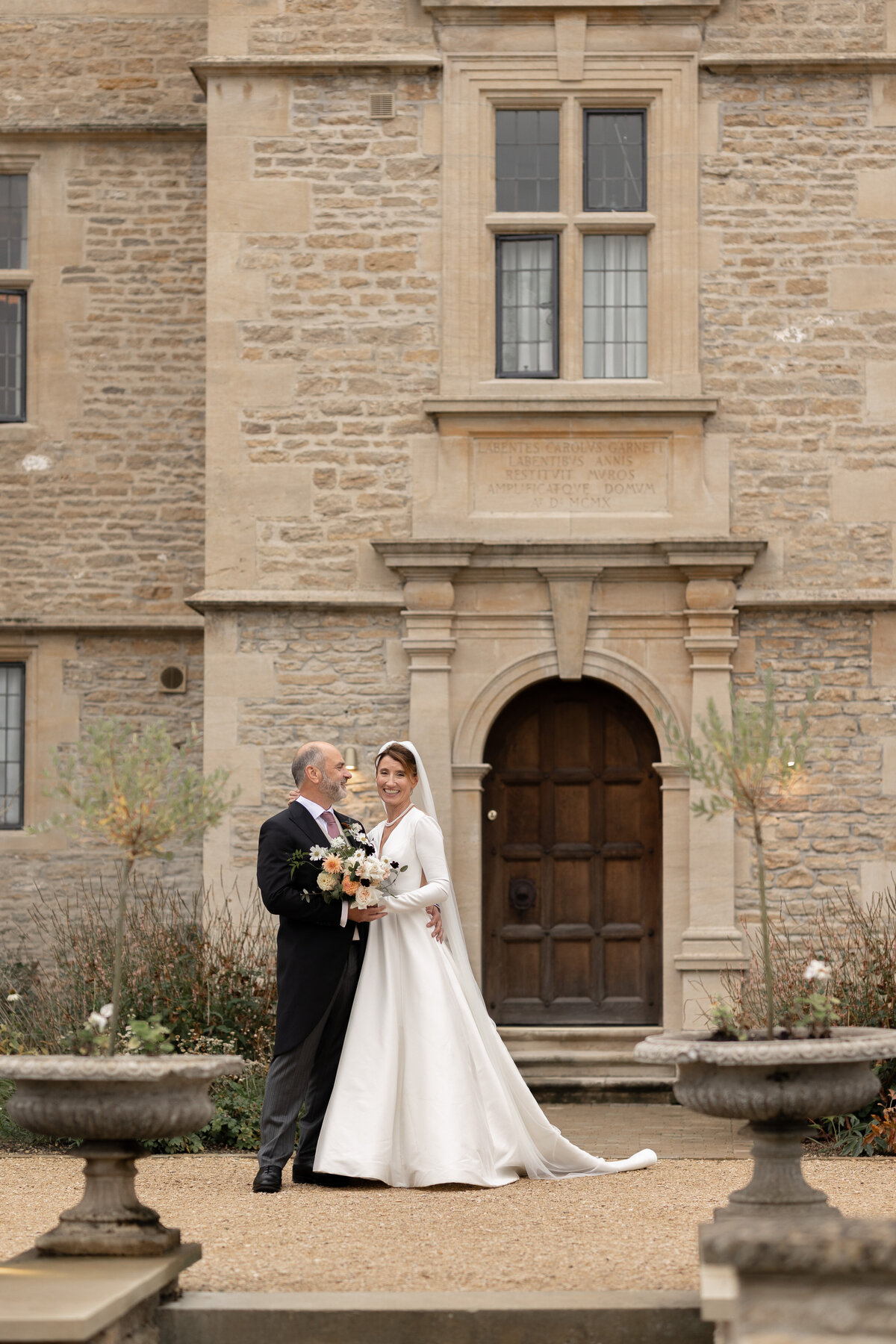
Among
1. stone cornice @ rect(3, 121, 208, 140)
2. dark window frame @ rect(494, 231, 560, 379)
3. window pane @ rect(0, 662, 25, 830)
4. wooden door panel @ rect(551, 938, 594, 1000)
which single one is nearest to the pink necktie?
wooden door panel @ rect(551, 938, 594, 1000)

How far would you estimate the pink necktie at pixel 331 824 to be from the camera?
7.26m

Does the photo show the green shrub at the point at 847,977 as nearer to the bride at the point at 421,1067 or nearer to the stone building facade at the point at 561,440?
the stone building facade at the point at 561,440

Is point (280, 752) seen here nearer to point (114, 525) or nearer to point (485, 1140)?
point (114, 525)

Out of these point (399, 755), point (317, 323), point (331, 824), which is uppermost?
point (317, 323)

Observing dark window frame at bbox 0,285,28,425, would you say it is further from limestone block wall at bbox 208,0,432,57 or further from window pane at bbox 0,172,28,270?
limestone block wall at bbox 208,0,432,57

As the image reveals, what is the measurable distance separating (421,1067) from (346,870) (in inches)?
36.3

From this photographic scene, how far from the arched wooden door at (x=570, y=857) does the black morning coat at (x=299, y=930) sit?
4.04 metres

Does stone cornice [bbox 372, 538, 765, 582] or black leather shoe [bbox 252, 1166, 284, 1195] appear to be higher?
stone cornice [bbox 372, 538, 765, 582]

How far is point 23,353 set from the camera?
495 inches

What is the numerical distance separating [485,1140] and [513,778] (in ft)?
14.1

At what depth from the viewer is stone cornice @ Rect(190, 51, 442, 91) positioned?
11.0 m

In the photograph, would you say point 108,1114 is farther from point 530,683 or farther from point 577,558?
point 577,558

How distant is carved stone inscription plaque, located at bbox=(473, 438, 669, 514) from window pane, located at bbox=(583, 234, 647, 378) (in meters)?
0.54

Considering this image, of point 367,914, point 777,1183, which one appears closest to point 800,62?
point 367,914
